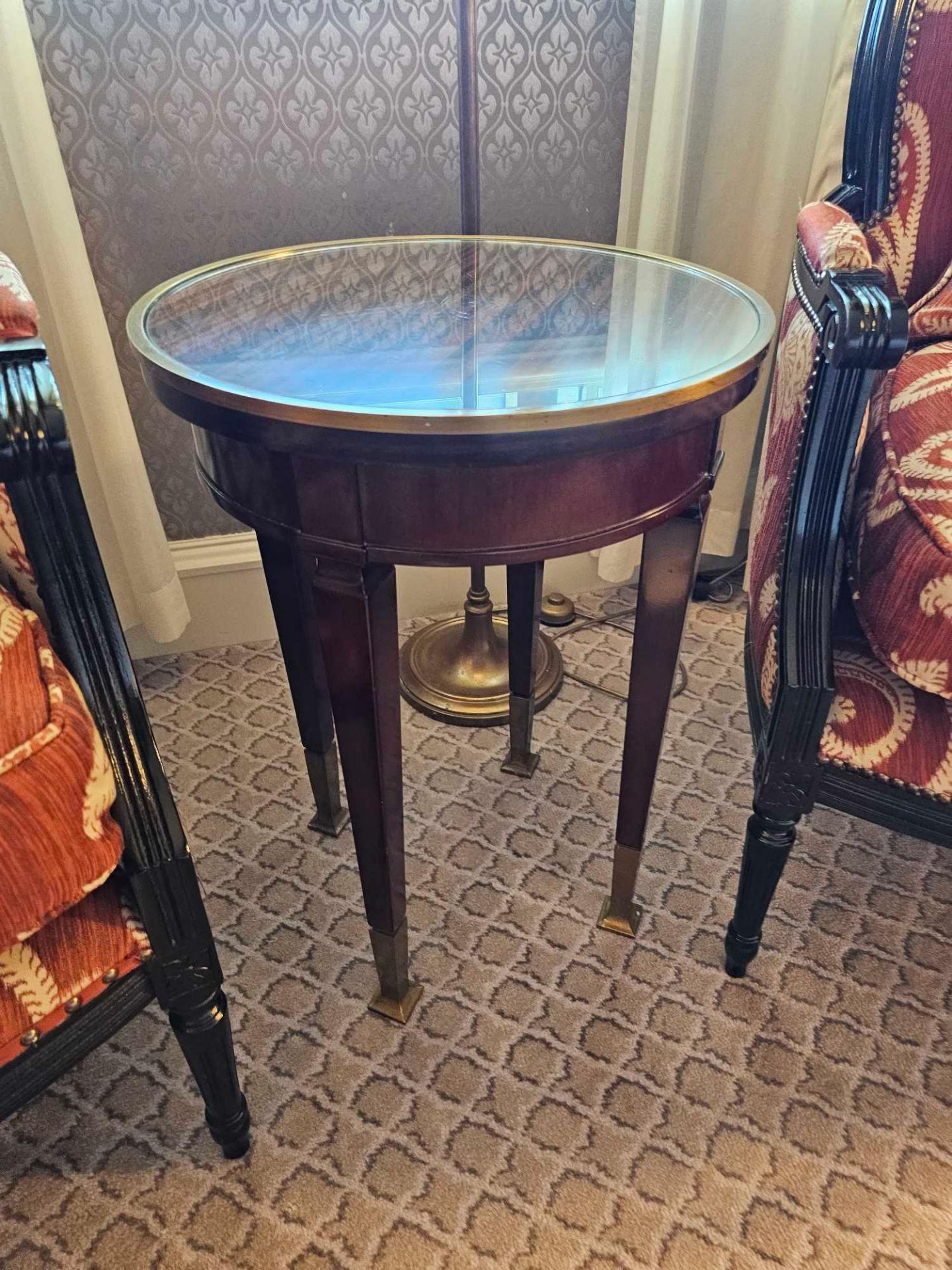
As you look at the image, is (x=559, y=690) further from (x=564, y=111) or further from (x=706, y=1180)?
(x=564, y=111)

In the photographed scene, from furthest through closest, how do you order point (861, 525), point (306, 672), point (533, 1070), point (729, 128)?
point (729, 128)
point (306, 672)
point (533, 1070)
point (861, 525)

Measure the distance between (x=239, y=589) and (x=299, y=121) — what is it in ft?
2.39

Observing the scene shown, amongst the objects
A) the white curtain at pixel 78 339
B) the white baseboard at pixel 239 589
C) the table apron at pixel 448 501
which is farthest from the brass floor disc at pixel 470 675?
the table apron at pixel 448 501

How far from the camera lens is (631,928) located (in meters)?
1.08

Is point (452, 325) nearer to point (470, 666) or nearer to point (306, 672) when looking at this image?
point (306, 672)

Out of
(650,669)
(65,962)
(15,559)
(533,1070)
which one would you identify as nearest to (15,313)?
(15,559)

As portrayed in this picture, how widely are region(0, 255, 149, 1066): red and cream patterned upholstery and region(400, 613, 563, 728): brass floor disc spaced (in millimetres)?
786

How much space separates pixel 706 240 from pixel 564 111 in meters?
0.31

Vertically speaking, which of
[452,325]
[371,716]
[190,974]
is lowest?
[190,974]

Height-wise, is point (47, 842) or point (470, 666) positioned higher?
point (47, 842)

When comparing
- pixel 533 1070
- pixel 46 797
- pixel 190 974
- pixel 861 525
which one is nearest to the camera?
pixel 46 797

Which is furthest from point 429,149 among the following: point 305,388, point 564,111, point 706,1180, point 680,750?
point 706,1180

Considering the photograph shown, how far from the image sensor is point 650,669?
895 millimetres

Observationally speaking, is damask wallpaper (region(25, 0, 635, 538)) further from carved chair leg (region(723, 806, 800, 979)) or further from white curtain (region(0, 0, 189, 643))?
carved chair leg (region(723, 806, 800, 979))
